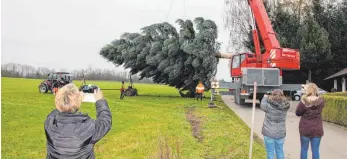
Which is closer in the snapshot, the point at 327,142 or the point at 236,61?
the point at 327,142

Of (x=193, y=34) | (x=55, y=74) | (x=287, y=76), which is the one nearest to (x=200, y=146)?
(x=193, y=34)

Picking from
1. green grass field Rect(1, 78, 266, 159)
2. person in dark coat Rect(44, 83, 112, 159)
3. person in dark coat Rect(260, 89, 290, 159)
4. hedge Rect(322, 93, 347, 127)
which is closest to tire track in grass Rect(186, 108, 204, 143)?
green grass field Rect(1, 78, 266, 159)

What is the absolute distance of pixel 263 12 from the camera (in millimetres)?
22562

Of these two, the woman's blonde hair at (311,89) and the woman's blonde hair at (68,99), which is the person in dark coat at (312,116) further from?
the woman's blonde hair at (68,99)

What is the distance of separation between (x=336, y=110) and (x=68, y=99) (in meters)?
13.5

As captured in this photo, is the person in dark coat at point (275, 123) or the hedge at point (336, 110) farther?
the hedge at point (336, 110)

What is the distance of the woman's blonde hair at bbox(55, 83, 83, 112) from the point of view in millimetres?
3994

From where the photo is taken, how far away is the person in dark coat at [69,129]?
3.99 m

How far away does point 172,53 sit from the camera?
100 ft

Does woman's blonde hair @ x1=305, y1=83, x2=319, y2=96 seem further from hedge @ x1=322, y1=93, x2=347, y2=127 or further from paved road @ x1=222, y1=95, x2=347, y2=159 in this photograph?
hedge @ x1=322, y1=93, x2=347, y2=127

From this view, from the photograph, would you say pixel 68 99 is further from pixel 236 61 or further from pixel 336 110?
pixel 236 61

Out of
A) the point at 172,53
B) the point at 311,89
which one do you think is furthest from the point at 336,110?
the point at 172,53

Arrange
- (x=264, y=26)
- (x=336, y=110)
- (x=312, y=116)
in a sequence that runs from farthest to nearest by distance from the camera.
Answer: (x=264, y=26)
(x=336, y=110)
(x=312, y=116)

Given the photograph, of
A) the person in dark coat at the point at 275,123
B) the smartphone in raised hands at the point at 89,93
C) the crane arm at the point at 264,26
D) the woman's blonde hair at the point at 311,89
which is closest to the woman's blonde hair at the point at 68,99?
the smartphone in raised hands at the point at 89,93
